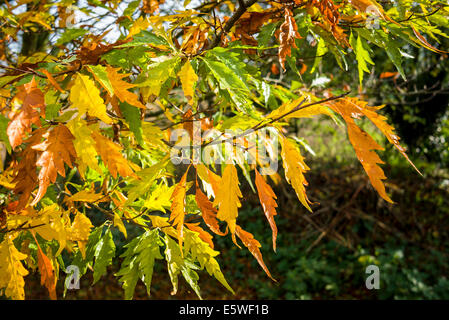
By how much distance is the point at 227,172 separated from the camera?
2.65 feet

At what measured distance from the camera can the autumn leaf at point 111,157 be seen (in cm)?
75

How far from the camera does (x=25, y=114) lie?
67 cm

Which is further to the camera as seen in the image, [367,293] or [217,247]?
[217,247]

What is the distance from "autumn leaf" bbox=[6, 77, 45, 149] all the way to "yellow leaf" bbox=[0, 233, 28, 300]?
0.43 metres

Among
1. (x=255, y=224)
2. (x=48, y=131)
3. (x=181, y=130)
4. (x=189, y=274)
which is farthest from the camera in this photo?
(x=255, y=224)

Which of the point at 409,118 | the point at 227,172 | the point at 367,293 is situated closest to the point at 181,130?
the point at 227,172

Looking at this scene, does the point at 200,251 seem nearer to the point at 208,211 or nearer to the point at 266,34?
the point at 208,211

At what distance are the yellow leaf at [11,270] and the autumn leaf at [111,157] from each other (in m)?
0.41

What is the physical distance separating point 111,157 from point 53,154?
11 centimetres

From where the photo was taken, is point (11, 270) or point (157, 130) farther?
point (157, 130)

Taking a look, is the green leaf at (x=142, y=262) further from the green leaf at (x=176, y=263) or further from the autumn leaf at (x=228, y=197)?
the autumn leaf at (x=228, y=197)

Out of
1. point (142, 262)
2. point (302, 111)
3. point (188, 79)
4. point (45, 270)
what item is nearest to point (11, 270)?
point (45, 270)
